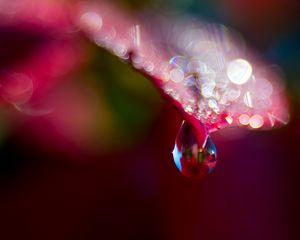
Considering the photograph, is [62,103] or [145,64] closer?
[145,64]

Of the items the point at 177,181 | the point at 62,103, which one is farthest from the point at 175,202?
the point at 62,103

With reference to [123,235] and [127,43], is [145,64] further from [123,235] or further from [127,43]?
[123,235]

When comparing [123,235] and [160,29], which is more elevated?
[160,29]

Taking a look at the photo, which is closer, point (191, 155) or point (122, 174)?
point (191, 155)

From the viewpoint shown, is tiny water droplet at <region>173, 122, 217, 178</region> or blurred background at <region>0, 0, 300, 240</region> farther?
blurred background at <region>0, 0, 300, 240</region>

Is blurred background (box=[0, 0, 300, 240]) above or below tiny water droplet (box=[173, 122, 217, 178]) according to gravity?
above
